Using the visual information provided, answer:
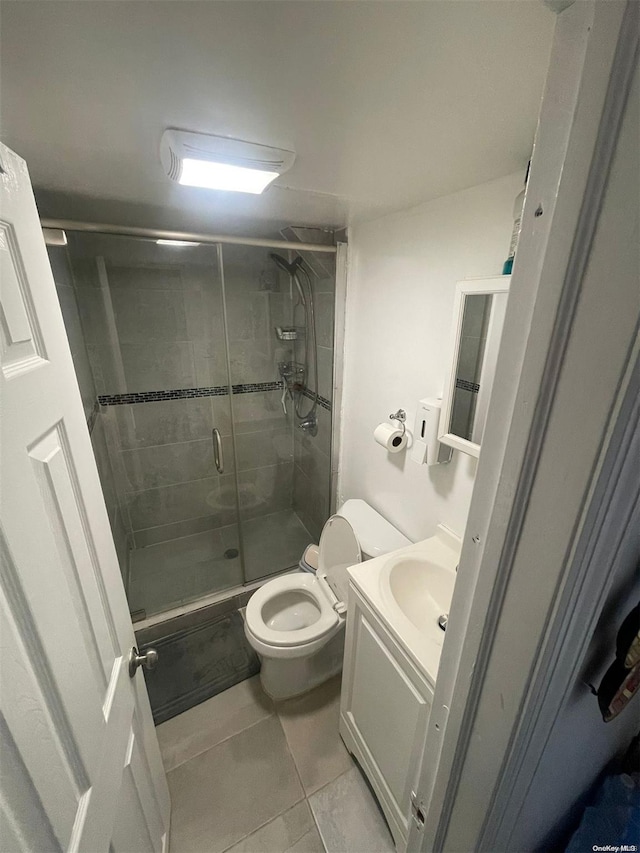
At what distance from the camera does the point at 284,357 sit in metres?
2.48

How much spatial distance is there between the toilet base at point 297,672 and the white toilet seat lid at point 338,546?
323 millimetres

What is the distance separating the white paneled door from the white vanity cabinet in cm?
72

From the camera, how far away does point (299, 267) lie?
2.11 m

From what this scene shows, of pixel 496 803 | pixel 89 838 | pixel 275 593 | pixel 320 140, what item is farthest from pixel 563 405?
pixel 275 593

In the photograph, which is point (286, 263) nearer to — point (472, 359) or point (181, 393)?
point (181, 393)

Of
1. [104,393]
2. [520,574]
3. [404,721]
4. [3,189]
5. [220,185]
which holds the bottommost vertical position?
[404,721]

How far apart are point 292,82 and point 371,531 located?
1.52m

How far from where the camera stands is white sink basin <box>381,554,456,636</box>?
1181 mm

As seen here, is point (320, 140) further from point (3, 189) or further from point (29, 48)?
point (3, 189)

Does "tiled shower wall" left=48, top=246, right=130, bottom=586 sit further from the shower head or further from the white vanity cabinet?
the white vanity cabinet

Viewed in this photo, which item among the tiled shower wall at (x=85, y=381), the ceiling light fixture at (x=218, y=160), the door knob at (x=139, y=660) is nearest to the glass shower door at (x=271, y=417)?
the tiled shower wall at (x=85, y=381)

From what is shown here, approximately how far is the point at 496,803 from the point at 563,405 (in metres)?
0.74

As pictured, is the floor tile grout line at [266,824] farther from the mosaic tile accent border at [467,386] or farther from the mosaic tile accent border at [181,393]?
the mosaic tile accent border at [181,393]

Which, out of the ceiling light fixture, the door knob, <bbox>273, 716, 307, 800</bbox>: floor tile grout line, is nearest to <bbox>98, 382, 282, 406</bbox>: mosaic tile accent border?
the ceiling light fixture
